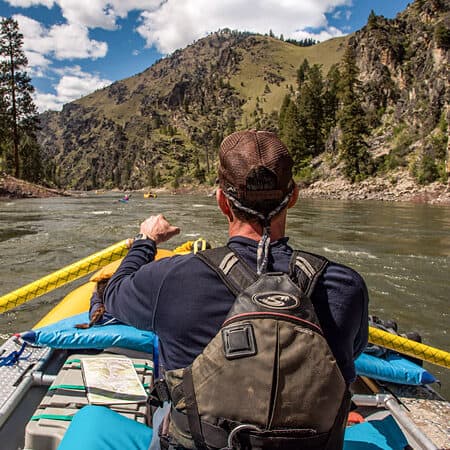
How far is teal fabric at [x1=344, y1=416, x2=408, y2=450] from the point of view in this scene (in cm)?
214

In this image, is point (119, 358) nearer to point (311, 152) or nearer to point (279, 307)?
point (279, 307)

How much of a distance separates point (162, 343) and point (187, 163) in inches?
5257

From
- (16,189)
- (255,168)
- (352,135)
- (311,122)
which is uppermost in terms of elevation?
(311,122)

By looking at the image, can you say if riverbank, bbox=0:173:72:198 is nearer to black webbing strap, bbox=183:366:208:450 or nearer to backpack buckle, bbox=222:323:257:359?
black webbing strap, bbox=183:366:208:450

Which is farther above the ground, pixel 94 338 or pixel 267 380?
pixel 267 380

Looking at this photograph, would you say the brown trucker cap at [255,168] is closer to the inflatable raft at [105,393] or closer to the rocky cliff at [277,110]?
the inflatable raft at [105,393]

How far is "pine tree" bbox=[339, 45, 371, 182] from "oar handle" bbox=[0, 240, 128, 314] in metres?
43.5

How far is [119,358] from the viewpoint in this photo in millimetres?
2893

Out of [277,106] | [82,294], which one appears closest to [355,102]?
[82,294]

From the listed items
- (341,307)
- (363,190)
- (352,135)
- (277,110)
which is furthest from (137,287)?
(277,110)

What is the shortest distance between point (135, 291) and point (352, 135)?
156 ft

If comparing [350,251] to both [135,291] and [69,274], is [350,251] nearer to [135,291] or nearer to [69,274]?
Result: [69,274]

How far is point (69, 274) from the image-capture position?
3.17 m

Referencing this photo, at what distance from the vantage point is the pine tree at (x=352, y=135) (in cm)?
4384
